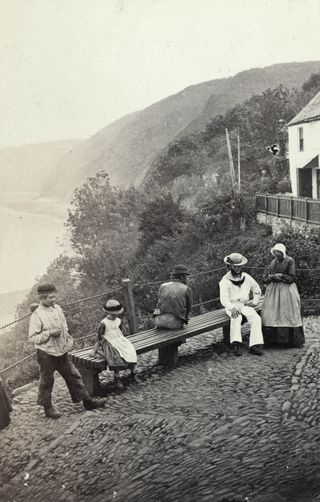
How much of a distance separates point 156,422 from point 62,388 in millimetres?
2005

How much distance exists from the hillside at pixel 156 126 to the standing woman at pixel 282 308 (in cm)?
7674

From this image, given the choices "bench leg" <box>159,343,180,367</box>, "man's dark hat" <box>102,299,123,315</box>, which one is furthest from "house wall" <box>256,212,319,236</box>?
"man's dark hat" <box>102,299,123,315</box>

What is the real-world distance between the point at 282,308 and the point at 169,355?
1.89 metres

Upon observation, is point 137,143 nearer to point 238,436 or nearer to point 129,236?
point 129,236

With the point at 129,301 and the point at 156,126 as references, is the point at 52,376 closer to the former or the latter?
the point at 129,301

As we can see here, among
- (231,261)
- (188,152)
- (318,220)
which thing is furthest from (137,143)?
(231,261)

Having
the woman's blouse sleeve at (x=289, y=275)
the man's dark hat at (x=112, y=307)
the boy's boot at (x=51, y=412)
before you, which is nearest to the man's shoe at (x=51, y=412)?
the boy's boot at (x=51, y=412)

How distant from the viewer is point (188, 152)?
195 feet

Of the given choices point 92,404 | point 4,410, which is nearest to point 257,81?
point 92,404

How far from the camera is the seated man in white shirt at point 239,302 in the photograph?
7512 mm

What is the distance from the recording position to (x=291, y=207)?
21.1m

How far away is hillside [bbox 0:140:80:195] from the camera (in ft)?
284

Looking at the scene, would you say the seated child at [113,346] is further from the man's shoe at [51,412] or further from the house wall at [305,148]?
the house wall at [305,148]

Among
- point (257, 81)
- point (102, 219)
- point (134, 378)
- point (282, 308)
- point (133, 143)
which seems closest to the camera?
point (134, 378)
